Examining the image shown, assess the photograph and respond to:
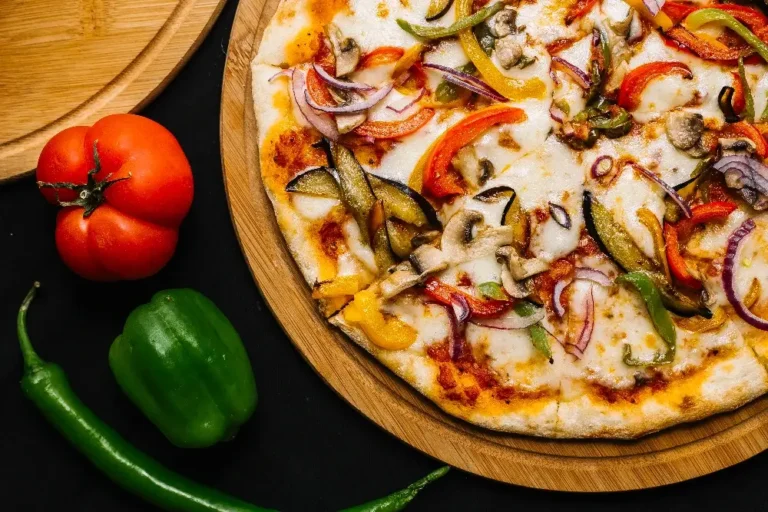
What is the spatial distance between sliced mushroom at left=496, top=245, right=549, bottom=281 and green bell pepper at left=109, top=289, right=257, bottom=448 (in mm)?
1188

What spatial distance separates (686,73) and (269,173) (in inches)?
69.3

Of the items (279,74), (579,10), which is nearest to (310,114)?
(279,74)

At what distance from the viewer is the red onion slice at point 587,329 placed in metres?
2.87

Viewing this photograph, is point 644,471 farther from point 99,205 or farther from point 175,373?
point 99,205

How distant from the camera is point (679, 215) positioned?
2.92 metres

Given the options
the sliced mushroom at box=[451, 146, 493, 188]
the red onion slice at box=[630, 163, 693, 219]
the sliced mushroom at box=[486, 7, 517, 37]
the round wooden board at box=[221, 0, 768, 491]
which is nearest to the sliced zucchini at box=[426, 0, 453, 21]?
the sliced mushroom at box=[486, 7, 517, 37]

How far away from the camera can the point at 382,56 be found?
295 centimetres

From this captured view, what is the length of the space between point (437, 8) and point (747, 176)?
142 centimetres

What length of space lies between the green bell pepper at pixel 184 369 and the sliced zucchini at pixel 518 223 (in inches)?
48.8

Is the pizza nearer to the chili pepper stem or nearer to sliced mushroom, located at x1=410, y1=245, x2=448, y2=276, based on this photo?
sliced mushroom, located at x1=410, y1=245, x2=448, y2=276

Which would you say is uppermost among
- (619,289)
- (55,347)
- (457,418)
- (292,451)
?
(619,289)

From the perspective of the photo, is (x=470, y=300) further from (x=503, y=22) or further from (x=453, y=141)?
(x=503, y=22)

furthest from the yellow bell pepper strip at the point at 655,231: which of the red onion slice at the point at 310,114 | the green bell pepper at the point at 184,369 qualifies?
the green bell pepper at the point at 184,369

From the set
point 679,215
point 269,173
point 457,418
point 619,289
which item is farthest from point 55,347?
point 679,215
